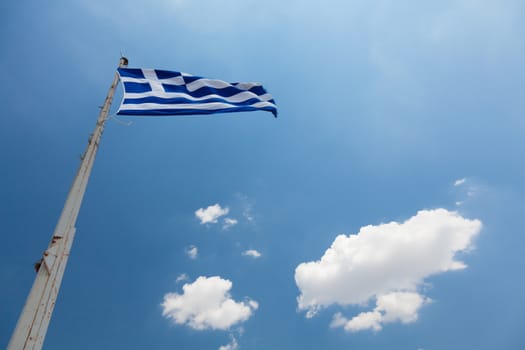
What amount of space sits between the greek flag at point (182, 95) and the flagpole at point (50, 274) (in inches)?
89.9

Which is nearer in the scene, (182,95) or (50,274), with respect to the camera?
(50,274)

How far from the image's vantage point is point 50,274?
6.48 metres

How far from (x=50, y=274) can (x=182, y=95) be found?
6.93 meters

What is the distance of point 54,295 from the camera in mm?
6520

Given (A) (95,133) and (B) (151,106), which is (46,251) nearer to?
(A) (95,133)

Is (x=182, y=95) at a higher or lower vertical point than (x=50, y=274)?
higher

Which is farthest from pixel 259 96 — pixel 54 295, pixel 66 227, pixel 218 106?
pixel 54 295

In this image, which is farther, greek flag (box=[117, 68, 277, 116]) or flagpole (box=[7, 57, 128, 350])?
greek flag (box=[117, 68, 277, 116])

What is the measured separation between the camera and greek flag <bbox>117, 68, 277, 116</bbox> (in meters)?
10.2

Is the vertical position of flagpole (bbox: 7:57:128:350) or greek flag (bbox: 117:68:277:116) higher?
greek flag (bbox: 117:68:277:116)

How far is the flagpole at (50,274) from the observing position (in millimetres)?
5750

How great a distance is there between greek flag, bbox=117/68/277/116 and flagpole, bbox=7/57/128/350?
7.49 feet

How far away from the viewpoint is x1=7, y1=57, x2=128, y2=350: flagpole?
5.75 metres

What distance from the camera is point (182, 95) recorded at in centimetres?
1137
